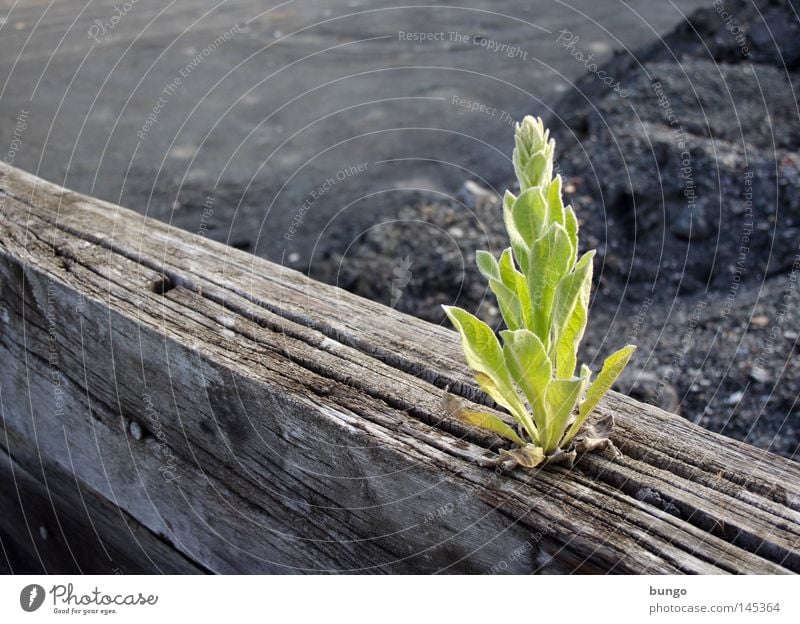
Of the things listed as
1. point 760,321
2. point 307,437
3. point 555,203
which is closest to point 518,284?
point 555,203

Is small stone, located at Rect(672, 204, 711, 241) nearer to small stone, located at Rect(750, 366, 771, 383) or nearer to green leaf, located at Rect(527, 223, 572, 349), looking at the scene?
small stone, located at Rect(750, 366, 771, 383)

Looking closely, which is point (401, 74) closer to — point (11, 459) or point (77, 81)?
point (77, 81)

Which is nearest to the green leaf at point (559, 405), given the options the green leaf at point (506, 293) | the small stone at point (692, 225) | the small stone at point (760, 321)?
the green leaf at point (506, 293)

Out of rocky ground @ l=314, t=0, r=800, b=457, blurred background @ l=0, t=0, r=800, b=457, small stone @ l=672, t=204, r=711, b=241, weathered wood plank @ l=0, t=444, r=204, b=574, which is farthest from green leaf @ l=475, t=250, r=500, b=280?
small stone @ l=672, t=204, r=711, b=241

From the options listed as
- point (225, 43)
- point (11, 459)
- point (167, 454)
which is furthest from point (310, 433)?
point (225, 43)

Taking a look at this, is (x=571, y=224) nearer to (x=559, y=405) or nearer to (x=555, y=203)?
(x=555, y=203)

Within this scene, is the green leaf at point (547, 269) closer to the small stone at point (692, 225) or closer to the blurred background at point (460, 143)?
the blurred background at point (460, 143)
